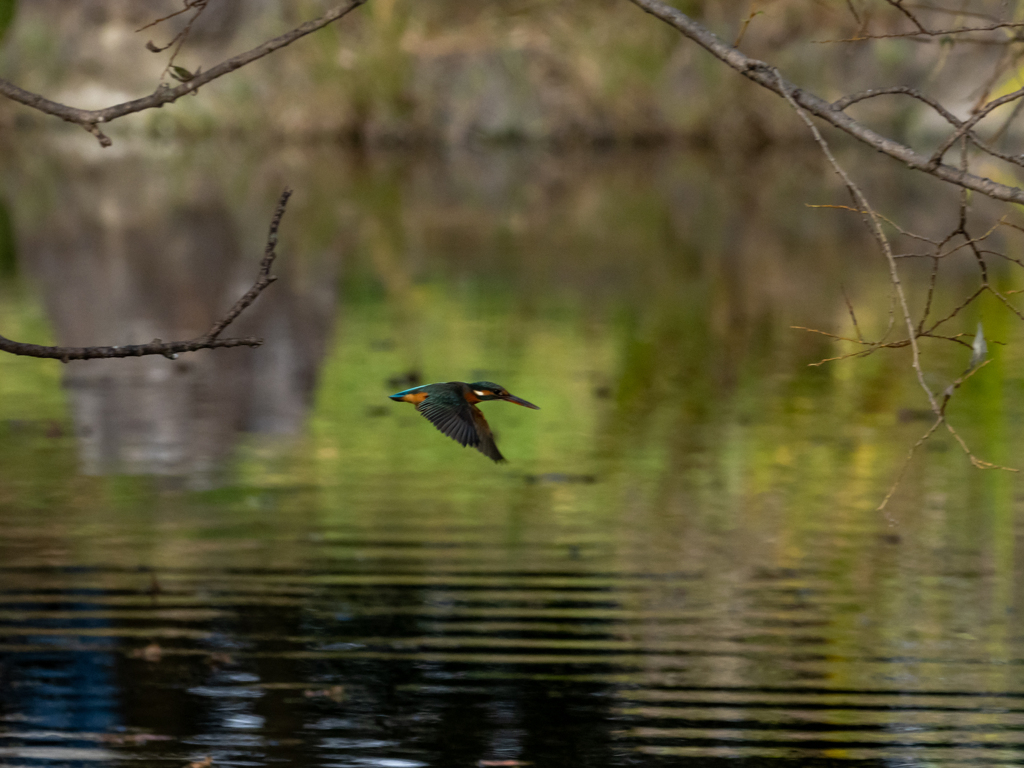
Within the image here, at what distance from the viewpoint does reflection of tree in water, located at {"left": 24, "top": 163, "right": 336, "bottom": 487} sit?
291 inches

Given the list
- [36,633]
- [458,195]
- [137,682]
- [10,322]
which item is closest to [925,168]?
[137,682]

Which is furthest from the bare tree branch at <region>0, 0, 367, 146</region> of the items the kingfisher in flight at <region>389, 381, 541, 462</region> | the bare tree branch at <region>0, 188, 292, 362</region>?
the kingfisher in flight at <region>389, 381, 541, 462</region>

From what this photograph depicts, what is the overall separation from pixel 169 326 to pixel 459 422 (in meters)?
7.84

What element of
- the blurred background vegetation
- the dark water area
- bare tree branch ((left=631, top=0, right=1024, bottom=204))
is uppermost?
the blurred background vegetation

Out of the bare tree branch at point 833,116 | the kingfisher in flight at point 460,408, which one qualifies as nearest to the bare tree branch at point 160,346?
the kingfisher in flight at point 460,408

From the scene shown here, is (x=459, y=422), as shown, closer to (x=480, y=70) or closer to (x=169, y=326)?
(x=169, y=326)

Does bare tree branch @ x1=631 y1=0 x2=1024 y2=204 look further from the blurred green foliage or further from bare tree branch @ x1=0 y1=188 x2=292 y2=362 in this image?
the blurred green foliage

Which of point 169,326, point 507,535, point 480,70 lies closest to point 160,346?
point 507,535

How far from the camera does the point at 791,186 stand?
20.9 m

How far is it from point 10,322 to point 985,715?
794 centimetres

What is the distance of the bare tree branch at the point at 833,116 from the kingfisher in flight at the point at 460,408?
2.58ft

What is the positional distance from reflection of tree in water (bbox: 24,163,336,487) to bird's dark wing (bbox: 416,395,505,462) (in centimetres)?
353

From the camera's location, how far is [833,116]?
2703mm

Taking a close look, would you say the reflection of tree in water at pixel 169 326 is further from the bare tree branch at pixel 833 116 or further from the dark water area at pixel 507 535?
the bare tree branch at pixel 833 116
